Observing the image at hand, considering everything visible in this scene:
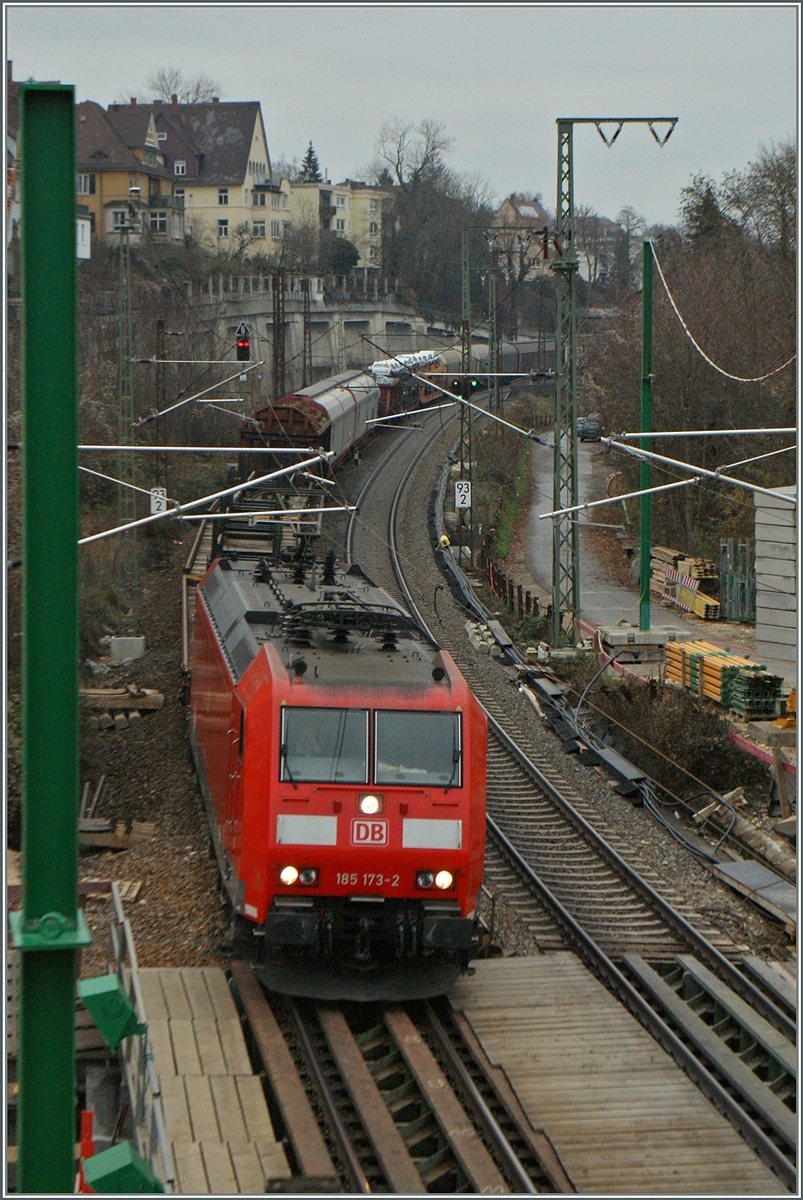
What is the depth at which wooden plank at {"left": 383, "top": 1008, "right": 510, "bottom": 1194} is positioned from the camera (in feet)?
26.2

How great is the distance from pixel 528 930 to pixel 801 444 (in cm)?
553

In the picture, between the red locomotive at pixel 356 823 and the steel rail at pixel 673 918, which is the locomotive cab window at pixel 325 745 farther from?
the steel rail at pixel 673 918

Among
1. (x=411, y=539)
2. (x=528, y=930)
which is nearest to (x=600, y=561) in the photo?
(x=411, y=539)

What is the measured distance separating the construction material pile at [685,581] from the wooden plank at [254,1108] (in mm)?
23647

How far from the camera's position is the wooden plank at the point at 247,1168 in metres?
7.89

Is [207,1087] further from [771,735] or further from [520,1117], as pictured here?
[771,735]

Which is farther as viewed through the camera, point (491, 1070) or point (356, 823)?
point (356, 823)

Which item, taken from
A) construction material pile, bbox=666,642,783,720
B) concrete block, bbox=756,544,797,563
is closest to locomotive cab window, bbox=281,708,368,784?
concrete block, bbox=756,544,797,563

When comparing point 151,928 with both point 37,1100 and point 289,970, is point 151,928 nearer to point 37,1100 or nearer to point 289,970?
point 289,970

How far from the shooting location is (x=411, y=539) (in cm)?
3622

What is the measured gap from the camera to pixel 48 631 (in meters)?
4.33

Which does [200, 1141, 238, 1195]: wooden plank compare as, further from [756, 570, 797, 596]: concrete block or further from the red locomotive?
[756, 570, 797, 596]: concrete block

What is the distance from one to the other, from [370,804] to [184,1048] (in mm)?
2283

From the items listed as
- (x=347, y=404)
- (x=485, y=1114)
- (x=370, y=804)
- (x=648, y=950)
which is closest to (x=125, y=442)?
(x=648, y=950)
